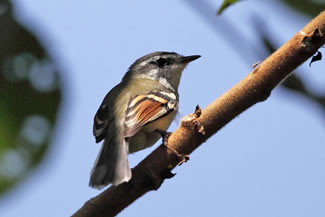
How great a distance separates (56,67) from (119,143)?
0.84 meters

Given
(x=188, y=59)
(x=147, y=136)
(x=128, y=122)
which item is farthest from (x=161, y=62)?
(x=128, y=122)

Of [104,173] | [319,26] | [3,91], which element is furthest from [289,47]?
[3,91]

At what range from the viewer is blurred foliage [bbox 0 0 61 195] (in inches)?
105

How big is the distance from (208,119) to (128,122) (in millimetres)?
1425

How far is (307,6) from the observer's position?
2.54 m

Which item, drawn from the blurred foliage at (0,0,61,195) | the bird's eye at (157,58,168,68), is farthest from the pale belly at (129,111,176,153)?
the bird's eye at (157,58,168,68)

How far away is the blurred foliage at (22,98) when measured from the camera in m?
2.67

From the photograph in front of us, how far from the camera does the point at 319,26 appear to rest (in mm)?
2037

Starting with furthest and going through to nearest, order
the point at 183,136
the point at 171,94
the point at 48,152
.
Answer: the point at 171,94 < the point at 48,152 < the point at 183,136

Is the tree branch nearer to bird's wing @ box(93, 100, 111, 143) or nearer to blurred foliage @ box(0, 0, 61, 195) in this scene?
blurred foliage @ box(0, 0, 61, 195)

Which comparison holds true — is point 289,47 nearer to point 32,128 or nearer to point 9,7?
point 32,128

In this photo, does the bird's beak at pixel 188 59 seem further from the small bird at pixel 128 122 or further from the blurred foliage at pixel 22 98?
the blurred foliage at pixel 22 98

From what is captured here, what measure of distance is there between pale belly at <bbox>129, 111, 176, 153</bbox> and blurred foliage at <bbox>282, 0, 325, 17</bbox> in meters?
1.67

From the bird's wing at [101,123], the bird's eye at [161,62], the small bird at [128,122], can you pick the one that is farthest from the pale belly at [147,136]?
the bird's eye at [161,62]
